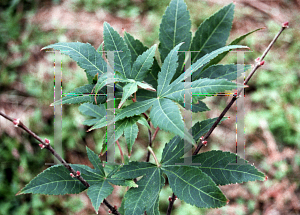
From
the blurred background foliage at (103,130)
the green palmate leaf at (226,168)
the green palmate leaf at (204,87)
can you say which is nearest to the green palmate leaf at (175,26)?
the green palmate leaf at (204,87)

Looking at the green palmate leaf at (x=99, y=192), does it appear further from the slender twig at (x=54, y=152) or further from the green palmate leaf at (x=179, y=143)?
the green palmate leaf at (x=179, y=143)

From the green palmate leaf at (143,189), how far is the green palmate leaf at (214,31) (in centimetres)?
28

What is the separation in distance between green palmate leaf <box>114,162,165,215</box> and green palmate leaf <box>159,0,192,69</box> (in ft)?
0.85

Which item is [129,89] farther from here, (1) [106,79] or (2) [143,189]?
(2) [143,189]

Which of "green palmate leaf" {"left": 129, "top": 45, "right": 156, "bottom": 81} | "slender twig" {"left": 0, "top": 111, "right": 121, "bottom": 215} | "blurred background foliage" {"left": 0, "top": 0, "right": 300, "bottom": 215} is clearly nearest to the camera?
"slender twig" {"left": 0, "top": 111, "right": 121, "bottom": 215}

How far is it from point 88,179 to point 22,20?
7.14 feet

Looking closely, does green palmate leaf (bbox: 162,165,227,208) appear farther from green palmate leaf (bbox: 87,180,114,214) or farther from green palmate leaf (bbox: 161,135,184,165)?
green palmate leaf (bbox: 87,180,114,214)

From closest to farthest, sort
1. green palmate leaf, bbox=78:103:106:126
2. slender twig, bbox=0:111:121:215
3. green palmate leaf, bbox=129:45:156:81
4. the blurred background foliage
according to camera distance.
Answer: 1. slender twig, bbox=0:111:121:215
2. green palmate leaf, bbox=129:45:156:81
3. green palmate leaf, bbox=78:103:106:126
4. the blurred background foliage

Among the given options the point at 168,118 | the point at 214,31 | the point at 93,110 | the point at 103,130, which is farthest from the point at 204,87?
the point at 103,130

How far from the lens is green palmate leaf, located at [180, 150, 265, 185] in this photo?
0.46 m

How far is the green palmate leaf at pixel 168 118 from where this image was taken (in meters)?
0.39

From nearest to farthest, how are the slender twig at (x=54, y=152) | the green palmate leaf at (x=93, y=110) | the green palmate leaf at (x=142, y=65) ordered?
1. the slender twig at (x=54, y=152)
2. the green palmate leaf at (x=142, y=65)
3. the green palmate leaf at (x=93, y=110)

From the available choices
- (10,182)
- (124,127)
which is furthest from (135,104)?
(10,182)

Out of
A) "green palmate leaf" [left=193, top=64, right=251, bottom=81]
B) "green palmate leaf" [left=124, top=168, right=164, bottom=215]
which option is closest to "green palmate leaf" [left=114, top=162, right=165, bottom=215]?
"green palmate leaf" [left=124, top=168, right=164, bottom=215]
